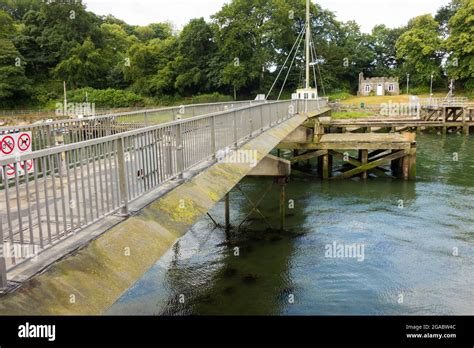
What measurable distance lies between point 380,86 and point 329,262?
61.6 metres

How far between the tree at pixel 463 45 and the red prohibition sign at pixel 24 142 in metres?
64.0

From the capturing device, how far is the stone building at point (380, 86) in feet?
221

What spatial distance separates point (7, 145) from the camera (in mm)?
7633

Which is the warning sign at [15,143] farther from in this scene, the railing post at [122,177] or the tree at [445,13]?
the tree at [445,13]

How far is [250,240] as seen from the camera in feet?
42.8

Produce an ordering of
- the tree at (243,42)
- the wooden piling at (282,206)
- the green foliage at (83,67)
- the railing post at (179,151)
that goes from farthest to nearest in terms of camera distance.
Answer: the green foliage at (83,67), the tree at (243,42), the wooden piling at (282,206), the railing post at (179,151)

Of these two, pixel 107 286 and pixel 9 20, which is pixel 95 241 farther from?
pixel 9 20

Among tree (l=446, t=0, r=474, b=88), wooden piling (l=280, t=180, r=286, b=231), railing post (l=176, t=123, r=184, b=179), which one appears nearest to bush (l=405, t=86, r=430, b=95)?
tree (l=446, t=0, r=474, b=88)

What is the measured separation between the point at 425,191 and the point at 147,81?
55968 mm

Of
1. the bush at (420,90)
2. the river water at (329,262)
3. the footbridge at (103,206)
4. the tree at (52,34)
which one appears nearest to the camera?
the footbridge at (103,206)

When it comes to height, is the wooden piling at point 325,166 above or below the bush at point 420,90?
below

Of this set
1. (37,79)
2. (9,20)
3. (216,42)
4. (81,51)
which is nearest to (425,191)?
(216,42)

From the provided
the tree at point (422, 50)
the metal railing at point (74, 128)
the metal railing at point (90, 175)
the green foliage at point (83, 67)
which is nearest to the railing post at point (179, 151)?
the metal railing at point (90, 175)
